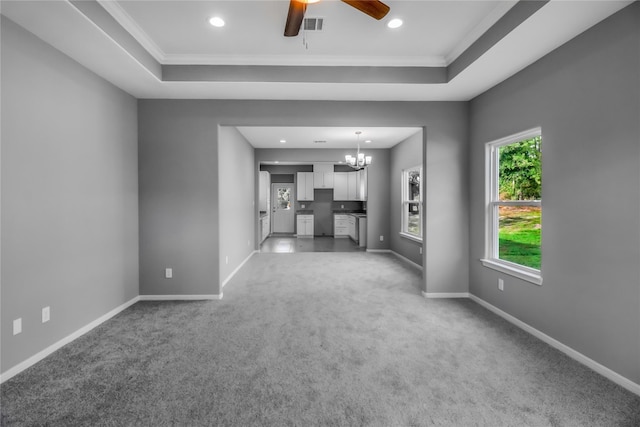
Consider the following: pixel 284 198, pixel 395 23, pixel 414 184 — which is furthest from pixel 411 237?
pixel 284 198

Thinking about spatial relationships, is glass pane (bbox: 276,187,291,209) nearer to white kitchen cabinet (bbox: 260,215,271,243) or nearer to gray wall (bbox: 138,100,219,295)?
white kitchen cabinet (bbox: 260,215,271,243)

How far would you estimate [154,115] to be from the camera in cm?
358

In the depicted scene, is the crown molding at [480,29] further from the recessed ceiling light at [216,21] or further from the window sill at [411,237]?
the window sill at [411,237]

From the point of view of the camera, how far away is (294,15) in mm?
1835

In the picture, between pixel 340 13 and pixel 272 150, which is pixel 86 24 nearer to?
pixel 340 13

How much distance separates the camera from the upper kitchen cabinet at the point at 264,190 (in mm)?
Answer: 8909

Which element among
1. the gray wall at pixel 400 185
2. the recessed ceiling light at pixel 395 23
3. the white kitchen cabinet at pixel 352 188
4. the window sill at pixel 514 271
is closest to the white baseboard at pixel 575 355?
the window sill at pixel 514 271

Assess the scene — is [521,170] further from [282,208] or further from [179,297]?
[282,208]

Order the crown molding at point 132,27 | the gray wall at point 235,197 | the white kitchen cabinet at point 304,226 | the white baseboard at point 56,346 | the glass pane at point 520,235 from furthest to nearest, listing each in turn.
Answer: the white kitchen cabinet at point 304,226 < the gray wall at point 235,197 < the glass pane at point 520,235 < the crown molding at point 132,27 < the white baseboard at point 56,346

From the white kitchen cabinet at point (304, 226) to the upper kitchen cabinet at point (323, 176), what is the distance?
1.19m

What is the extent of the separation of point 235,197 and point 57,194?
106 inches

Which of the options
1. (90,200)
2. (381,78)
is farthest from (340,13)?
(90,200)

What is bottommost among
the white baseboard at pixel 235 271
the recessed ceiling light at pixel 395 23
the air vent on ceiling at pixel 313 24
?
the white baseboard at pixel 235 271

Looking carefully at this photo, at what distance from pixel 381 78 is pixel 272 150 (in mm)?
4193
